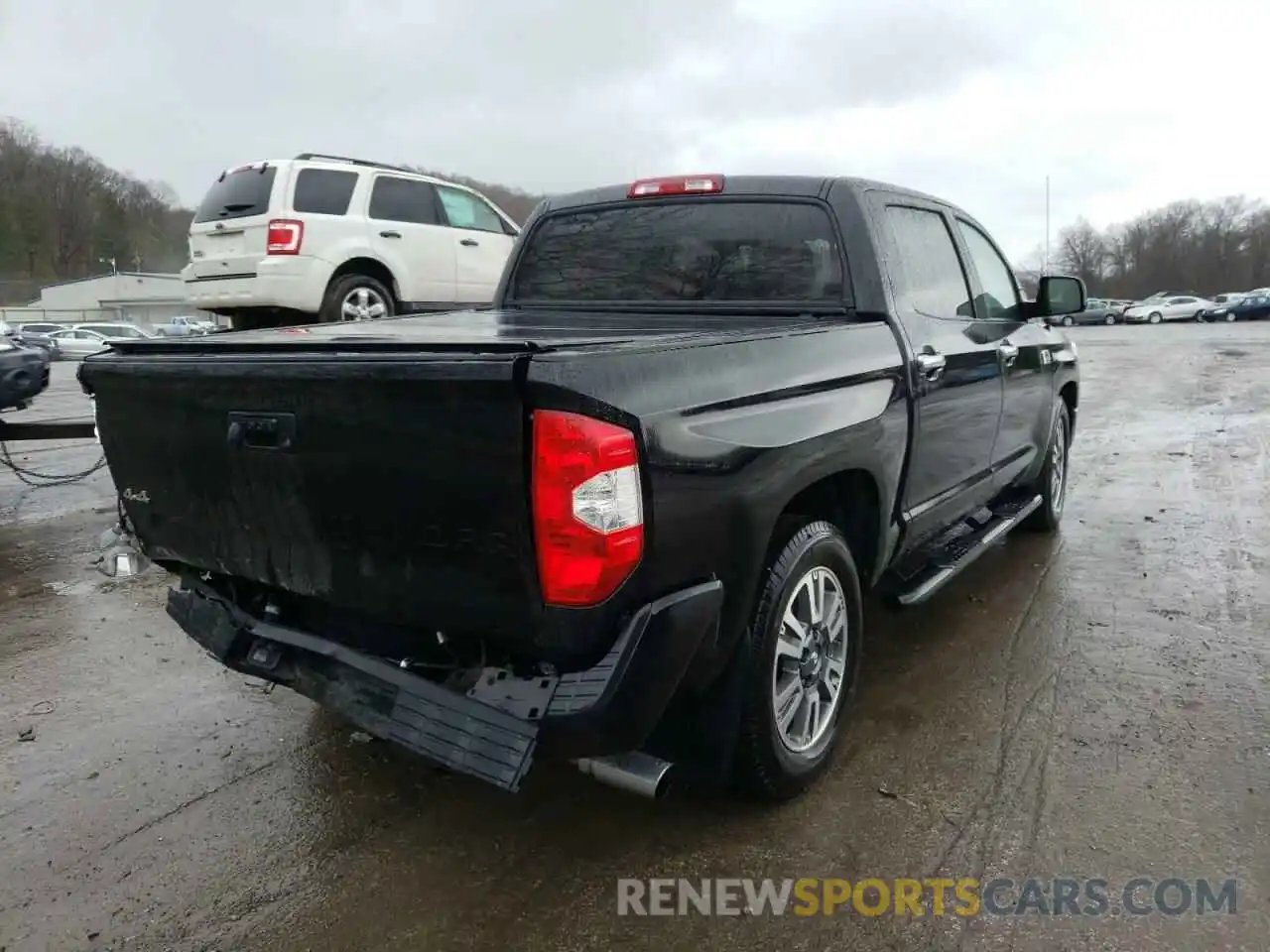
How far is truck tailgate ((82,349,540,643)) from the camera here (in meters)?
2.13

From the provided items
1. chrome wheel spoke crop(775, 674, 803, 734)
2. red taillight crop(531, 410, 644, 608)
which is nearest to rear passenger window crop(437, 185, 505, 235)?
chrome wheel spoke crop(775, 674, 803, 734)

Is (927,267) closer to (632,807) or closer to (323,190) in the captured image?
(632,807)

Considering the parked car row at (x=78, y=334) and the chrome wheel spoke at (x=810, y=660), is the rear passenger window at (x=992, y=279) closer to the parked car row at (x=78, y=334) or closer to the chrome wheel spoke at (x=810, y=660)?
the chrome wheel spoke at (x=810, y=660)

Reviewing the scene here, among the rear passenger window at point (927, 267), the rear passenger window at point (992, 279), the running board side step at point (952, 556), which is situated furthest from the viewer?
the rear passenger window at point (992, 279)

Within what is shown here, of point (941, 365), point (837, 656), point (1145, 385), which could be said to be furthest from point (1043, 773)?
point (1145, 385)

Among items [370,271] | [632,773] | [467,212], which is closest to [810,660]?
[632,773]

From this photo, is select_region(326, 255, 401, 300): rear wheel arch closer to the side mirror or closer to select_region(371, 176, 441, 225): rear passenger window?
select_region(371, 176, 441, 225): rear passenger window

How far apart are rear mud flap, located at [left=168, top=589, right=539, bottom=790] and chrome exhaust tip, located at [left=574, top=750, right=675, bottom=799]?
0.26m

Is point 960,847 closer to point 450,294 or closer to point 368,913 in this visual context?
point 368,913

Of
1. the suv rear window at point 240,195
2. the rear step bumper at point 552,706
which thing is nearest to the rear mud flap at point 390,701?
the rear step bumper at point 552,706

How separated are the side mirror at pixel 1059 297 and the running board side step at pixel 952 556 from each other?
3.63ft

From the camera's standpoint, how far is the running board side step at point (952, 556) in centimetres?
367

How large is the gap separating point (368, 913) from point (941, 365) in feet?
9.11

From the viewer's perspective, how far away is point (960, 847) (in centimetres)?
266
